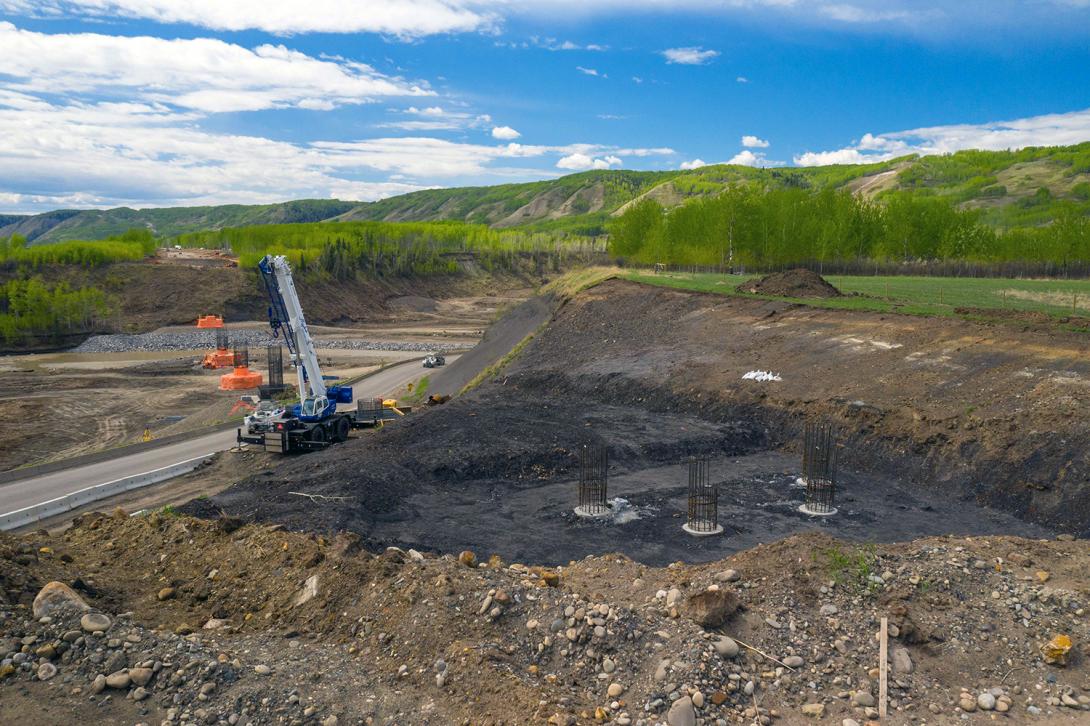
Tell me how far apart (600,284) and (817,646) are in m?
36.4

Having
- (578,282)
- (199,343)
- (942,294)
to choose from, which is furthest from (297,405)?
(199,343)

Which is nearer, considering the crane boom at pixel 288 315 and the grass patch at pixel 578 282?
the crane boom at pixel 288 315

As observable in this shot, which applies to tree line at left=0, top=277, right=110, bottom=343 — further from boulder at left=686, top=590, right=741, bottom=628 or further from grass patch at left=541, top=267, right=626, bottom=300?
boulder at left=686, top=590, right=741, bottom=628

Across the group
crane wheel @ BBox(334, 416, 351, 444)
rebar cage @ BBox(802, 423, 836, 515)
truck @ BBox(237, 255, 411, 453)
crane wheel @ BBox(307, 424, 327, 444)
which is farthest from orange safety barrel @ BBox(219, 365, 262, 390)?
rebar cage @ BBox(802, 423, 836, 515)

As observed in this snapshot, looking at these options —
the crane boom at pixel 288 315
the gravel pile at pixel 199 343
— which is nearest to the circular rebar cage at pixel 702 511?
the crane boom at pixel 288 315

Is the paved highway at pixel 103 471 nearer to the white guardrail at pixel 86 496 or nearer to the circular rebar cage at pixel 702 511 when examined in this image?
the white guardrail at pixel 86 496

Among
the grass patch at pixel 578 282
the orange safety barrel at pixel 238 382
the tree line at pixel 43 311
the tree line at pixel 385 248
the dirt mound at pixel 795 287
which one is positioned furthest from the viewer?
the tree line at pixel 385 248

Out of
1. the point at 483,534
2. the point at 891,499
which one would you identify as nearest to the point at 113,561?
the point at 483,534

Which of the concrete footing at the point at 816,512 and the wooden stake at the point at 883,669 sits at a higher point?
the wooden stake at the point at 883,669

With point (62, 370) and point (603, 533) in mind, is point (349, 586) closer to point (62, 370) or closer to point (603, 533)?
point (603, 533)

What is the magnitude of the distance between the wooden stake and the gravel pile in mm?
52673

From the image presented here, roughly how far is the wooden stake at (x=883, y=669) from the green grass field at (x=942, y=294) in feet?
80.8

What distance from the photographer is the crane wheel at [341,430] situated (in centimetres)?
2459

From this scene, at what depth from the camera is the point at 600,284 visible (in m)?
44.1
